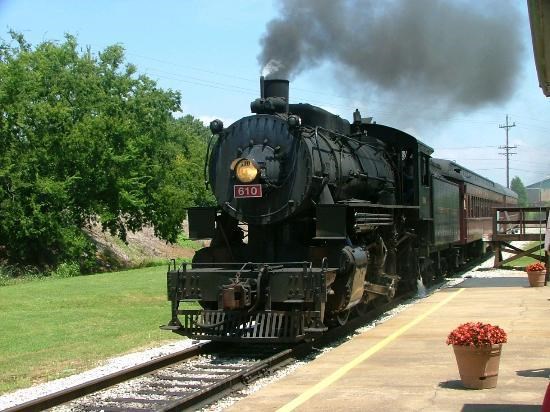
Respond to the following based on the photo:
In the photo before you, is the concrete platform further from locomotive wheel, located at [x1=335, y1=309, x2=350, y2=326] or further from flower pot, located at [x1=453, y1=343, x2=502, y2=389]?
locomotive wheel, located at [x1=335, y1=309, x2=350, y2=326]

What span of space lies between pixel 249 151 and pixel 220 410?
4.50 m

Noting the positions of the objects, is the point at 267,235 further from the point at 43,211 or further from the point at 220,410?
the point at 43,211

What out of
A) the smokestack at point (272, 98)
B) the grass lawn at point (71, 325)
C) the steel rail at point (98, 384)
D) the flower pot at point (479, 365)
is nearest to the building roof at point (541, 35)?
the flower pot at point (479, 365)

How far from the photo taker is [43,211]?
96.7ft

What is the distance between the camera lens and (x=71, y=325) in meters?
12.7

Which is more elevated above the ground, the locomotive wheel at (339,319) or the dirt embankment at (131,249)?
the dirt embankment at (131,249)

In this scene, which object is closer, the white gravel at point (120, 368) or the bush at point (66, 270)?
the white gravel at point (120, 368)

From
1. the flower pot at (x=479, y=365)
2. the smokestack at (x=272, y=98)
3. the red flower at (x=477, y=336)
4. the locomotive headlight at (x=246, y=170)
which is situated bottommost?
the flower pot at (x=479, y=365)

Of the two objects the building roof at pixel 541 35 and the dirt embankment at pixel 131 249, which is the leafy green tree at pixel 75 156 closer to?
the dirt embankment at pixel 131 249

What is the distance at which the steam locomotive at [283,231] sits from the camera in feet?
30.1

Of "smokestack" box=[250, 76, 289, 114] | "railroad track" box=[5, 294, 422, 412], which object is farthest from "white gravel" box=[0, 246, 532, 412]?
"smokestack" box=[250, 76, 289, 114]

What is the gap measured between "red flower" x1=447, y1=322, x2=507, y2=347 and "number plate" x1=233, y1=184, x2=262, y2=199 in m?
3.81

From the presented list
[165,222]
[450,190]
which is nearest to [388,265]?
[450,190]

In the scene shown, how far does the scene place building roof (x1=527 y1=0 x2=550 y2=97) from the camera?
178 inches
